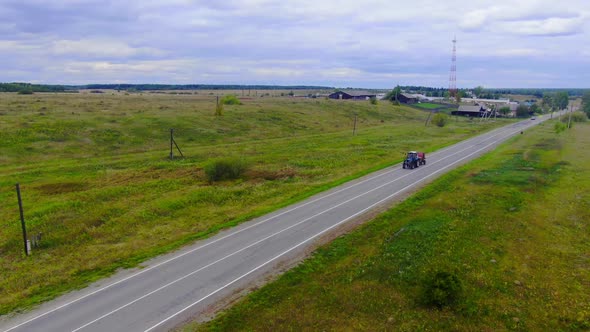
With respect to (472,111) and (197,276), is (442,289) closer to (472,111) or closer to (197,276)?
(197,276)

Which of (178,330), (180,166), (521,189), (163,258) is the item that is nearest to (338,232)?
(163,258)

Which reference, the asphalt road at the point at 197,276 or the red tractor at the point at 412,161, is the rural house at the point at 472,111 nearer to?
the red tractor at the point at 412,161

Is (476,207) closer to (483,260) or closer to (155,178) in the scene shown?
(483,260)

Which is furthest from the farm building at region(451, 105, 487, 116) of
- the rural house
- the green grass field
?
the green grass field

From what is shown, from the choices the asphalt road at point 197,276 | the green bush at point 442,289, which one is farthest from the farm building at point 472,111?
the green bush at point 442,289

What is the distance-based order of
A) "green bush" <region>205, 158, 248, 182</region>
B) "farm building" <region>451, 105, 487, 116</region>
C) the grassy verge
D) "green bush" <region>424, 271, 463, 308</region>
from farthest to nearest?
"farm building" <region>451, 105, 487, 116</region>, "green bush" <region>205, 158, 248, 182</region>, "green bush" <region>424, 271, 463, 308</region>, the grassy verge

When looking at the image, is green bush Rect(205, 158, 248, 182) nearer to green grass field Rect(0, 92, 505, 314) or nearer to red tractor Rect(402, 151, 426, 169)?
green grass field Rect(0, 92, 505, 314)
